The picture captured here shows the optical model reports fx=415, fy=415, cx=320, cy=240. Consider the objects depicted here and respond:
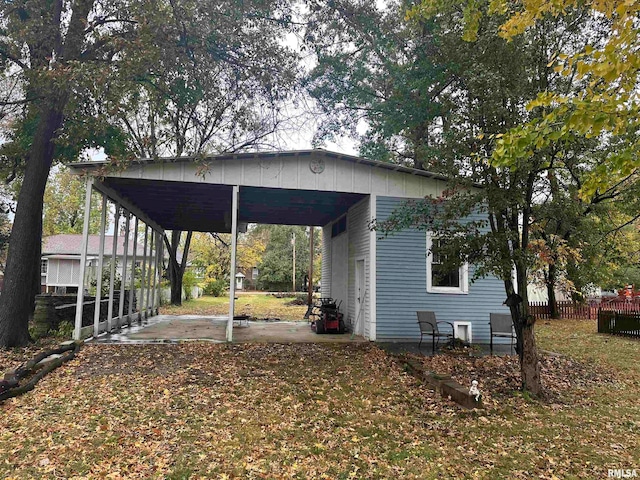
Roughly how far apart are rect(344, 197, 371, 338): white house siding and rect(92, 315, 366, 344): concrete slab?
58 centimetres

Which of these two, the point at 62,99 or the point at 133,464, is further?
the point at 62,99

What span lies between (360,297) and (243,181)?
403 cm

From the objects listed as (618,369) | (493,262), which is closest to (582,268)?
(618,369)

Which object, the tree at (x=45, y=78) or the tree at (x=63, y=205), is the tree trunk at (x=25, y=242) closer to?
the tree at (x=45, y=78)

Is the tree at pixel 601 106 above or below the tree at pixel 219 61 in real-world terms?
below

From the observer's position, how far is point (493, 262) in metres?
5.71

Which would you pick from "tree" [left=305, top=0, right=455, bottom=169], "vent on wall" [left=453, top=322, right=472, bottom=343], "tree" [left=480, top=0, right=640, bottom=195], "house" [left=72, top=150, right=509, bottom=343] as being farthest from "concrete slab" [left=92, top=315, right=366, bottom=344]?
"tree" [left=480, top=0, right=640, bottom=195]

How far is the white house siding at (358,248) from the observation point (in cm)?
967

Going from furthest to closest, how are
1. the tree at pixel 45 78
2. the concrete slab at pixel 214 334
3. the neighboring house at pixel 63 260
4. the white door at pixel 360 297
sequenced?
1. the neighboring house at pixel 63 260
2. the white door at pixel 360 297
3. the concrete slab at pixel 214 334
4. the tree at pixel 45 78

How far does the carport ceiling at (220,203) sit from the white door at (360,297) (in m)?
1.76

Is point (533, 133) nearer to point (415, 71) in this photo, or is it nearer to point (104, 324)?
point (415, 71)

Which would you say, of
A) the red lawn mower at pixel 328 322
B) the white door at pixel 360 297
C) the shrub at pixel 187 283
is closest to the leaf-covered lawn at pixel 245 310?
the shrub at pixel 187 283

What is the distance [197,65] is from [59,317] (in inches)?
263

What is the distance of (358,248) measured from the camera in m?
10.6
